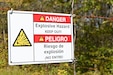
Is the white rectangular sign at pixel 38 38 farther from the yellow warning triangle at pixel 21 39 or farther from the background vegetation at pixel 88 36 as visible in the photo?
the background vegetation at pixel 88 36

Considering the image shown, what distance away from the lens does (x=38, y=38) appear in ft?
12.4

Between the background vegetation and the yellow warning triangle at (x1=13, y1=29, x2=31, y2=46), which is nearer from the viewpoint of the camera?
the yellow warning triangle at (x1=13, y1=29, x2=31, y2=46)

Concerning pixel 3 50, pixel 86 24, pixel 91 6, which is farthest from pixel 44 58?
pixel 3 50

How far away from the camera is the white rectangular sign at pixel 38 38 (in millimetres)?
3619

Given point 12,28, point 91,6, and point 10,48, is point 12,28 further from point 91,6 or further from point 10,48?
point 91,6

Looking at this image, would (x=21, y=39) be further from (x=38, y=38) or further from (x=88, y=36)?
(x=88, y=36)

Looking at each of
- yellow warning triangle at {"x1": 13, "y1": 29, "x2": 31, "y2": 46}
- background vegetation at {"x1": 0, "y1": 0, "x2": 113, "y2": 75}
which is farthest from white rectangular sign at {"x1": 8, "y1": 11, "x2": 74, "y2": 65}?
background vegetation at {"x1": 0, "y1": 0, "x2": 113, "y2": 75}

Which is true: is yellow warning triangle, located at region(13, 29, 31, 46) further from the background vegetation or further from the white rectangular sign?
the background vegetation

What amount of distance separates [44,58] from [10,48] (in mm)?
432

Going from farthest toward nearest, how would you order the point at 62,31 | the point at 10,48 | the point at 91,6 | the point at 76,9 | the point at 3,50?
the point at 3,50 → the point at 76,9 → the point at 91,6 → the point at 62,31 → the point at 10,48

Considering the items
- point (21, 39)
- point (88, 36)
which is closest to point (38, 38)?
point (21, 39)

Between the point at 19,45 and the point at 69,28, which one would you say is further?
Result: the point at 69,28

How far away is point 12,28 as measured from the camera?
3.61 metres

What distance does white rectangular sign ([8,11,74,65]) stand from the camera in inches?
142
